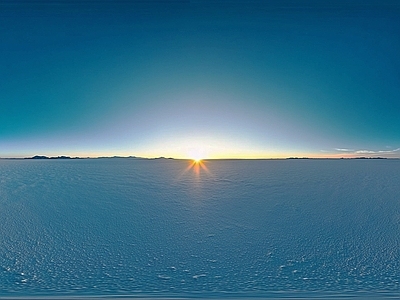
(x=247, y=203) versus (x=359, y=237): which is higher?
(x=247, y=203)

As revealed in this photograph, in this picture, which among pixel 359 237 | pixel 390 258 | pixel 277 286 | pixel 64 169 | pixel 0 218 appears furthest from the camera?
pixel 64 169

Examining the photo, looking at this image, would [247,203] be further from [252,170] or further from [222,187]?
[252,170]

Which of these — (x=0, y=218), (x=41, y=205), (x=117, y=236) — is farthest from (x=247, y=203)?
(x=0, y=218)

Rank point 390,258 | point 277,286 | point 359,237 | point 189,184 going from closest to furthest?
point 277,286 → point 390,258 → point 359,237 → point 189,184

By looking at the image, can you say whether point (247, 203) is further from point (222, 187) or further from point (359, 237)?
point (359, 237)

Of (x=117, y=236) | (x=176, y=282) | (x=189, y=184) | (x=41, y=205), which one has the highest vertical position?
(x=189, y=184)

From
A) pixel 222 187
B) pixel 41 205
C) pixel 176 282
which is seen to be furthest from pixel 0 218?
pixel 222 187

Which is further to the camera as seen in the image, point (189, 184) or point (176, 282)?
point (189, 184)
